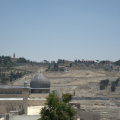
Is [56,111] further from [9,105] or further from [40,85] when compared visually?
[40,85]

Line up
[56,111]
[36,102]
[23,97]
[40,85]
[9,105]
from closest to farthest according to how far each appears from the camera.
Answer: [56,111] < [23,97] < [9,105] < [36,102] < [40,85]

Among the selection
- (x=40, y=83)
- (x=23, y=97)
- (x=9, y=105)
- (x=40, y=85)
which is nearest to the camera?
(x=23, y=97)

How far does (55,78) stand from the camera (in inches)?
3575

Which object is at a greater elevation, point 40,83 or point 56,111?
point 40,83

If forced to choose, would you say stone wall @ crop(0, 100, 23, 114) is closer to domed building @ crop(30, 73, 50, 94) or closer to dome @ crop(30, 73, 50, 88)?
domed building @ crop(30, 73, 50, 94)

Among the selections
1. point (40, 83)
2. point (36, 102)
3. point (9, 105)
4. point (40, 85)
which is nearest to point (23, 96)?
point (9, 105)

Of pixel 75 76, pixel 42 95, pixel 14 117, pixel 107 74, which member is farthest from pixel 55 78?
pixel 14 117

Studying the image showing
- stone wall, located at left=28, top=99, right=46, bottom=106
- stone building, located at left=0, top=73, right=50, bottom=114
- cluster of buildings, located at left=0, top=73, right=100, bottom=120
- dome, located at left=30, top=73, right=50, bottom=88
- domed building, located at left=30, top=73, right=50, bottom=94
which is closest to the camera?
cluster of buildings, located at left=0, top=73, right=100, bottom=120

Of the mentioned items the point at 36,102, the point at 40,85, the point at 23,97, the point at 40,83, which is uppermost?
the point at 40,83

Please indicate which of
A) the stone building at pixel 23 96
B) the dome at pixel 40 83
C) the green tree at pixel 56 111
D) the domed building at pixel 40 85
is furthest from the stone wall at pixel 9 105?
the green tree at pixel 56 111

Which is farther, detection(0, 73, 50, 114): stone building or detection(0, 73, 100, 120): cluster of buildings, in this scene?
detection(0, 73, 50, 114): stone building

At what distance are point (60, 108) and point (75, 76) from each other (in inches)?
3035

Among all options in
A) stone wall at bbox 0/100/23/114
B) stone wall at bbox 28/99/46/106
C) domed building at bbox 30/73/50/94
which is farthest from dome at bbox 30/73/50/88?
stone wall at bbox 0/100/23/114

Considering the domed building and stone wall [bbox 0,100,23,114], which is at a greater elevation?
the domed building
